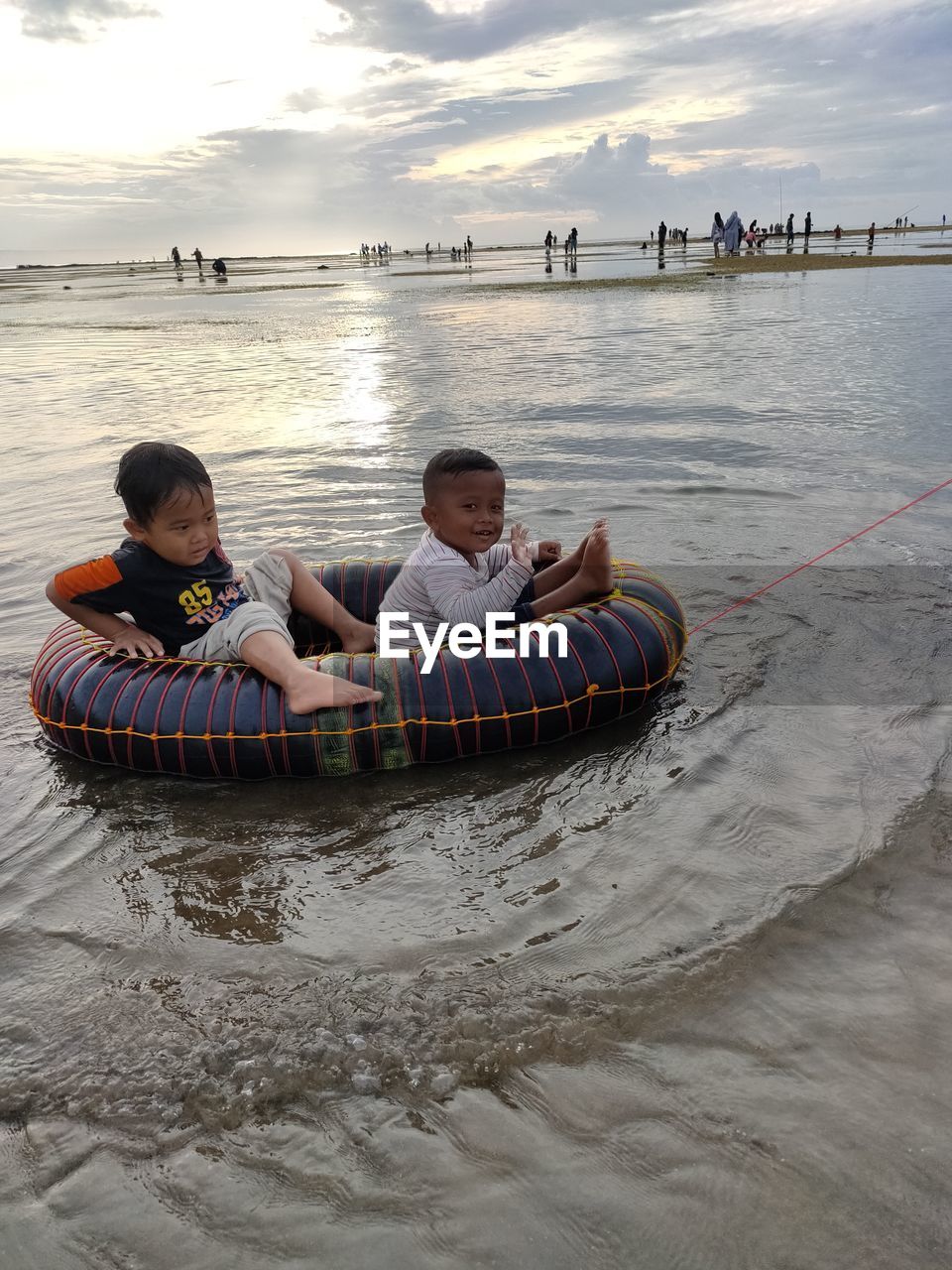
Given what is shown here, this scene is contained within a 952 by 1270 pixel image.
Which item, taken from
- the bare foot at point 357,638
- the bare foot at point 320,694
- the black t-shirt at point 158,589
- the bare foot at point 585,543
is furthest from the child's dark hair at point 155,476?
the bare foot at point 585,543

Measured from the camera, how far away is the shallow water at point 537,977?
91.1 inches

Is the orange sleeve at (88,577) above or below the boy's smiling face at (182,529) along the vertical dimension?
below

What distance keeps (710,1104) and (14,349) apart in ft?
85.7

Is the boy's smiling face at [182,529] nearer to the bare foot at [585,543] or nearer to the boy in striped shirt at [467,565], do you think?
the boy in striped shirt at [467,565]

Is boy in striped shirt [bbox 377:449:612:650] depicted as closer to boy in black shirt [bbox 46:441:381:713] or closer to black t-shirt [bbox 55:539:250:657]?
boy in black shirt [bbox 46:441:381:713]

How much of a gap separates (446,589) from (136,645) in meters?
1.58

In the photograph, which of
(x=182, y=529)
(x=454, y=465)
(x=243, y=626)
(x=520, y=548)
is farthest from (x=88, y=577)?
(x=520, y=548)

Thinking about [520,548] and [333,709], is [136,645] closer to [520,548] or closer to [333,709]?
[333,709]

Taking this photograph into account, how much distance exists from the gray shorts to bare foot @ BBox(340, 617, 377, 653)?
432 mm

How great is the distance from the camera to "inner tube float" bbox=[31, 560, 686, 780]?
171 inches

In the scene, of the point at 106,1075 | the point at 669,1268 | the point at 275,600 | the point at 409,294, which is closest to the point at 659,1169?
the point at 669,1268

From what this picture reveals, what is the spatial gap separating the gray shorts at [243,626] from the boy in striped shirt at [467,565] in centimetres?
61

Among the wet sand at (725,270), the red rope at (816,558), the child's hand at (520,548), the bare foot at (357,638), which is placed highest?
the wet sand at (725,270)

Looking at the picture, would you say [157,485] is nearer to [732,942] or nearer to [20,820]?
[20,820]
